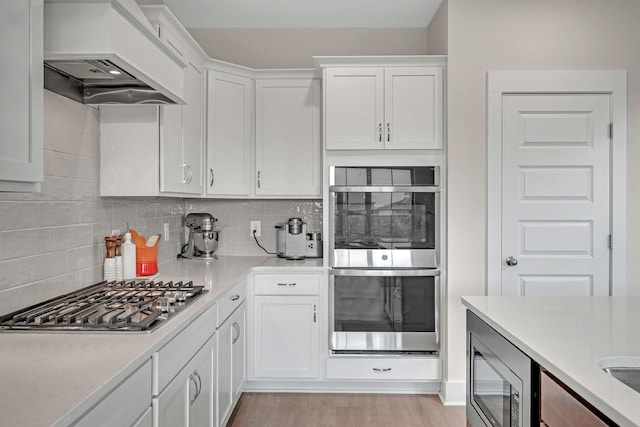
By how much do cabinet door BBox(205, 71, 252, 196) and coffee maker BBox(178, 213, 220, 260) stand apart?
319 millimetres

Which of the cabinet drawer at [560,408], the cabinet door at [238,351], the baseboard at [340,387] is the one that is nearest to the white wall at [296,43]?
the cabinet door at [238,351]

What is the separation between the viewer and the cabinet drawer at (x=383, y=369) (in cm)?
312

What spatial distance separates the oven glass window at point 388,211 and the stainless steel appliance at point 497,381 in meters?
1.22

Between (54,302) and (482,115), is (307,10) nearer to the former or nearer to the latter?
(482,115)

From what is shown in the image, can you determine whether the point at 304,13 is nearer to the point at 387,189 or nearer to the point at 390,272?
the point at 387,189

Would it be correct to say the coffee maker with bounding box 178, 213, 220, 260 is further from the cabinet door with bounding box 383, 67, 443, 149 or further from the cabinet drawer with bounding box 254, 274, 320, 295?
the cabinet door with bounding box 383, 67, 443, 149

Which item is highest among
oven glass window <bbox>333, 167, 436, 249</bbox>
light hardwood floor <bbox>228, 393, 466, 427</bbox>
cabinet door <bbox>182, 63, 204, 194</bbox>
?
cabinet door <bbox>182, 63, 204, 194</bbox>

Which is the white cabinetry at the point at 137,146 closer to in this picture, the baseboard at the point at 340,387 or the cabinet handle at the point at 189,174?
the cabinet handle at the point at 189,174

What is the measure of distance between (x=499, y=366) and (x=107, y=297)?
1521 mm

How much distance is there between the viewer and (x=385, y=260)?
3.12 meters

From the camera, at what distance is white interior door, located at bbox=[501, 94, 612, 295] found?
303cm

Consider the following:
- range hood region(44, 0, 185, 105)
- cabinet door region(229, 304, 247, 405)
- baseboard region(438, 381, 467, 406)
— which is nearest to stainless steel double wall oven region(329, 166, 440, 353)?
baseboard region(438, 381, 467, 406)

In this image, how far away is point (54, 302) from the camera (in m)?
1.84

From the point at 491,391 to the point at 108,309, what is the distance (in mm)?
1387
